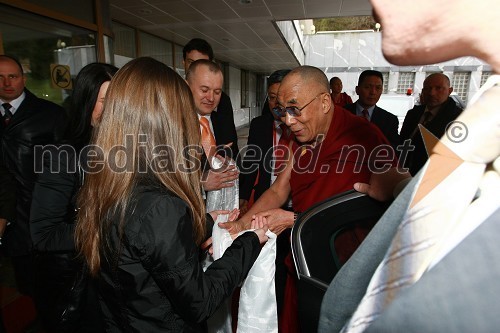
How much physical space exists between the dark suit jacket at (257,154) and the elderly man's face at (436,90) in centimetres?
196

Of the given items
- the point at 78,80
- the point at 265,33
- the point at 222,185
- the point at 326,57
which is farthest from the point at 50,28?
the point at 326,57

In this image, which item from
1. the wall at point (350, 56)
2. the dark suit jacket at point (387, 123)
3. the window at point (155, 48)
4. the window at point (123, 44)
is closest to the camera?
the dark suit jacket at point (387, 123)

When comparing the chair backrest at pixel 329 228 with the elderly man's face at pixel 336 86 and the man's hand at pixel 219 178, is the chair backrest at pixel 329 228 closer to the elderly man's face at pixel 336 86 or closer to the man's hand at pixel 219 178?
the man's hand at pixel 219 178

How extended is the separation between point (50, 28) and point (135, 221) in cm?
402

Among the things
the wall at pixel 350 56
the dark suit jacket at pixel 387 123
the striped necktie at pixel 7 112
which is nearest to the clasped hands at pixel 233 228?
the striped necktie at pixel 7 112

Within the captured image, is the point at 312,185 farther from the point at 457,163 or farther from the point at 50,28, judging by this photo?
the point at 50,28

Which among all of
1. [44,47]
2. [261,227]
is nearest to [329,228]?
[261,227]

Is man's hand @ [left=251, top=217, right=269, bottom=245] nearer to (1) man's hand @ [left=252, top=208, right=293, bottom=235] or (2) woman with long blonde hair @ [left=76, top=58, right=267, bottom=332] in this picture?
(1) man's hand @ [left=252, top=208, right=293, bottom=235]

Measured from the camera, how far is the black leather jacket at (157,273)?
85 cm

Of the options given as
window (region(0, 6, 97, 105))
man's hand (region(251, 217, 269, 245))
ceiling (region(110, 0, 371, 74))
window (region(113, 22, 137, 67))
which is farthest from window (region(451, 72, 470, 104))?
man's hand (region(251, 217, 269, 245))

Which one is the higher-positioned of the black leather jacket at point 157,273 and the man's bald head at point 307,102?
the man's bald head at point 307,102

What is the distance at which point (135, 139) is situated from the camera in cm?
92

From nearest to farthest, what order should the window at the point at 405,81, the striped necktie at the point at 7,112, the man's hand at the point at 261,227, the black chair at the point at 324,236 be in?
the black chair at the point at 324,236
the man's hand at the point at 261,227
the striped necktie at the point at 7,112
the window at the point at 405,81

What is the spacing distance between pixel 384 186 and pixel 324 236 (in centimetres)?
28
